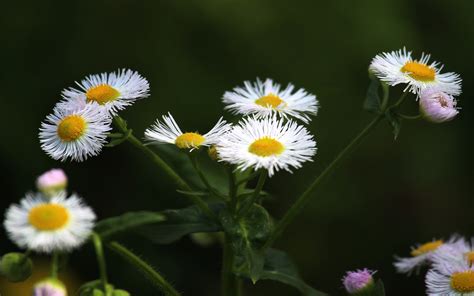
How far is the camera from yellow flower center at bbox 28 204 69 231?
74 cm

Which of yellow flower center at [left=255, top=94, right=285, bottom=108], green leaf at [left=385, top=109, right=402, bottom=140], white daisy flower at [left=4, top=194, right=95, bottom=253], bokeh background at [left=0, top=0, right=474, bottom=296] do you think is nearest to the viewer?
white daisy flower at [left=4, top=194, right=95, bottom=253]

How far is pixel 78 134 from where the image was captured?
93cm

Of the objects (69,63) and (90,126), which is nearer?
(90,126)

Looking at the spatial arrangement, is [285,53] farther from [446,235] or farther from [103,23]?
[446,235]

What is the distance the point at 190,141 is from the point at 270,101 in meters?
0.20

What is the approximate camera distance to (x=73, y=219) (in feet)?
2.42

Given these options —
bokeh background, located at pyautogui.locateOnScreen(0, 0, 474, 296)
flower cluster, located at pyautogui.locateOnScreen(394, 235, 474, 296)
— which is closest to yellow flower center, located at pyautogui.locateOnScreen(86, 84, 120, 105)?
flower cluster, located at pyautogui.locateOnScreen(394, 235, 474, 296)

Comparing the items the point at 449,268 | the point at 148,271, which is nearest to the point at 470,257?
the point at 449,268

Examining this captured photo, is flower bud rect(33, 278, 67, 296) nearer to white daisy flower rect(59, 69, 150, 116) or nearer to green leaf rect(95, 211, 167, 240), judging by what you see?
green leaf rect(95, 211, 167, 240)

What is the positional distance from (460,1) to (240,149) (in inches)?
67.0

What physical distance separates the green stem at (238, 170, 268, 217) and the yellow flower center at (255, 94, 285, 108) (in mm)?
193

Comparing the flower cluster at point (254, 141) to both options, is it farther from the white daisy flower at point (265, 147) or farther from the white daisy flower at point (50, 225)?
the white daisy flower at point (50, 225)

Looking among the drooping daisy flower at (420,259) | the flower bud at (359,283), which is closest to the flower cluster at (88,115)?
the flower bud at (359,283)

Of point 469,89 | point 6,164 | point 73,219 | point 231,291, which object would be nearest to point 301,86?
point 469,89
